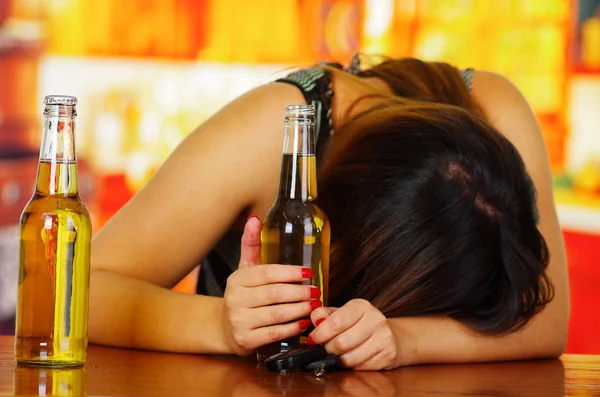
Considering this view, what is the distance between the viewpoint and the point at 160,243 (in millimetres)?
1145

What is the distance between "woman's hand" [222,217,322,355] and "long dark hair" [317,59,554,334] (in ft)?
0.53

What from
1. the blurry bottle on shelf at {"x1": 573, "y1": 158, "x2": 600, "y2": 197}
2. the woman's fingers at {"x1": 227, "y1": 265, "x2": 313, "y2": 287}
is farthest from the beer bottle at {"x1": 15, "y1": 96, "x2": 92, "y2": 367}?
the blurry bottle on shelf at {"x1": 573, "y1": 158, "x2": 600, "y2": 197}

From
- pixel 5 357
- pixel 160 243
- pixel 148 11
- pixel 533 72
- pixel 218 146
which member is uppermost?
pixel 148 11

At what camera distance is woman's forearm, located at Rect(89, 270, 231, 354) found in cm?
97

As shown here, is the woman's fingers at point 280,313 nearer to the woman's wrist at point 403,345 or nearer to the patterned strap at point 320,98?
the woman's wrist at point 403,345

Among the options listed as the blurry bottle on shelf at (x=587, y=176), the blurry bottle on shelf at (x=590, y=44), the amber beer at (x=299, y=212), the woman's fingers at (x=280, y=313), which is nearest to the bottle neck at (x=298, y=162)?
the amber beer at (x=299, y=212)

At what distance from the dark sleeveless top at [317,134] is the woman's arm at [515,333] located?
269mm

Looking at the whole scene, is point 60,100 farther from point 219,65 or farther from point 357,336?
point 219,65

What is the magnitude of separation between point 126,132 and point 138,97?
0.14 meters

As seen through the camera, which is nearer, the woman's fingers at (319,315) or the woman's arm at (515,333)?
the woman's fingers at (319,315)

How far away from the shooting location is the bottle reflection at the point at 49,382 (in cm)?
68

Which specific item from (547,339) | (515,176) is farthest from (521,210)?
(547,339)

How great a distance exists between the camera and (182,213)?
3.76 ft

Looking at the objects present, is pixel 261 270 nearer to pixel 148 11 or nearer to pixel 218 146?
pixel 218 146
